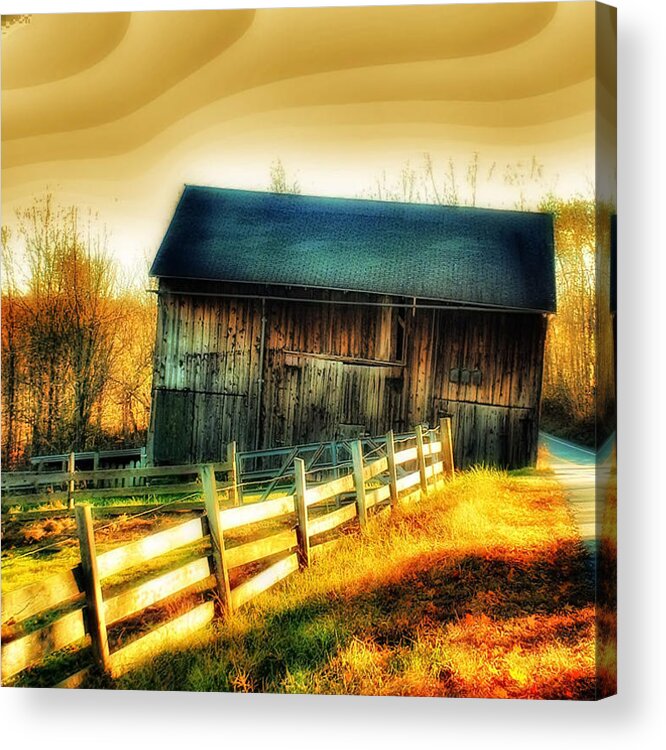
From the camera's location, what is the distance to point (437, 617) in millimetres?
5125

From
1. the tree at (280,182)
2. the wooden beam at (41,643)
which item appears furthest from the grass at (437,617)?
the tree at (280,182)

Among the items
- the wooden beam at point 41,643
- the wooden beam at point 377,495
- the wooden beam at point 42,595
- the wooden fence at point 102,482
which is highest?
the wooden fence at point 102,482

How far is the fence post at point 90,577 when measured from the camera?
15.5ft

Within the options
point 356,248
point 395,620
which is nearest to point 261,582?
point 395,620

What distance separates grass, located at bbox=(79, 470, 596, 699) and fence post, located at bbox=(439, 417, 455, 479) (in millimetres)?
92

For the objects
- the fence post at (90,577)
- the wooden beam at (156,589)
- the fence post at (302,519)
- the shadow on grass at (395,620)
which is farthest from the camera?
the fence post at (302,519)

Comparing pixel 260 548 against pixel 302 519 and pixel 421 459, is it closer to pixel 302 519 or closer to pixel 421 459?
pixel 302 519

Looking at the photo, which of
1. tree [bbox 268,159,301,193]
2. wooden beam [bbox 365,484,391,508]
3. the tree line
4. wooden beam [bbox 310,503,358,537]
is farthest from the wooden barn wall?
tree [bbox 268,159,301,193]

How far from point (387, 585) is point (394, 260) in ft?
6.69

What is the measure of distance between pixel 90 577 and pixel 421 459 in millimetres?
2087

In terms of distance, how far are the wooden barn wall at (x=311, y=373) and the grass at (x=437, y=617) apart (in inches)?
20.2

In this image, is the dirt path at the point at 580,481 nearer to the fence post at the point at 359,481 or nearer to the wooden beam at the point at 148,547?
the fence post at the point at 359,481

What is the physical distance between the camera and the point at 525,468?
16.9 feet

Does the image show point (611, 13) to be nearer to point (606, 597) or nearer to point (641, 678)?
point (606, 597)
